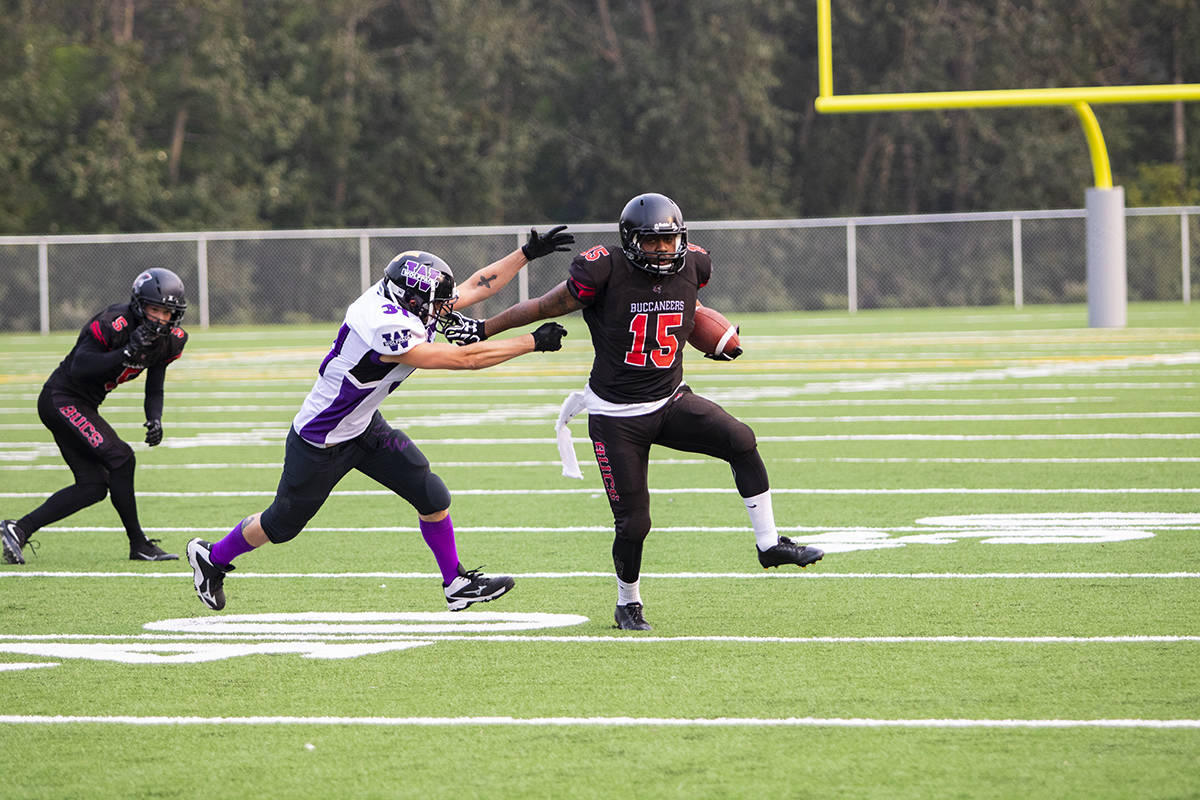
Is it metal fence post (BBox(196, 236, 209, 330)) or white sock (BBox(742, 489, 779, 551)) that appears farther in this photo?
metal fence post (BBox(196, 236, 209, 330))

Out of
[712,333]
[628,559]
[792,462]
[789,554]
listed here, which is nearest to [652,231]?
[712,333]

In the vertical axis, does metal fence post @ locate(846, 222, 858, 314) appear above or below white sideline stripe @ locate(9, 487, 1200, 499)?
above

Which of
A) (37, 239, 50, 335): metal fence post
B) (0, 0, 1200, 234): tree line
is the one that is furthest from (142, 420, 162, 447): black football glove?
(0, 0, 1200, 234): tree line

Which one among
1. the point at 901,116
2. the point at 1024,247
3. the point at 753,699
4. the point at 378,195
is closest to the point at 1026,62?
the point at 901,116

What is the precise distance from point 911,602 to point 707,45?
33.2 metres

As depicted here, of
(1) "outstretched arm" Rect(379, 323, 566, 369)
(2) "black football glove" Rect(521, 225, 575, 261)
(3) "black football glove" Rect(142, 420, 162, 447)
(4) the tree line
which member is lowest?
(3) "black football glove" Rect(142, 420, 162, 447)

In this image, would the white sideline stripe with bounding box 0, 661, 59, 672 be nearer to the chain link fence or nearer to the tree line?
the chain link fence

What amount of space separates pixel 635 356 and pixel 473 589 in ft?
4.25

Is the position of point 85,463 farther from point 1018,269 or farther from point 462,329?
point 1018,269

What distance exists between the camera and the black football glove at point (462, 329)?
6961 mm

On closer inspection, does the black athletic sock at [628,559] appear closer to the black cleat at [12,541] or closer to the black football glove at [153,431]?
the black football glove at [153,431]

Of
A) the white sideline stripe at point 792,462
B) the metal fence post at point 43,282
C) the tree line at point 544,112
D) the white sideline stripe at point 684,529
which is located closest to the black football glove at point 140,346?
the white sideline stripe at point 684,529

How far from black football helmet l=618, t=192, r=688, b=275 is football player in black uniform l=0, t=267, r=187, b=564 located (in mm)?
3183

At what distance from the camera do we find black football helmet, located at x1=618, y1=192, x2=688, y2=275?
6.75m
